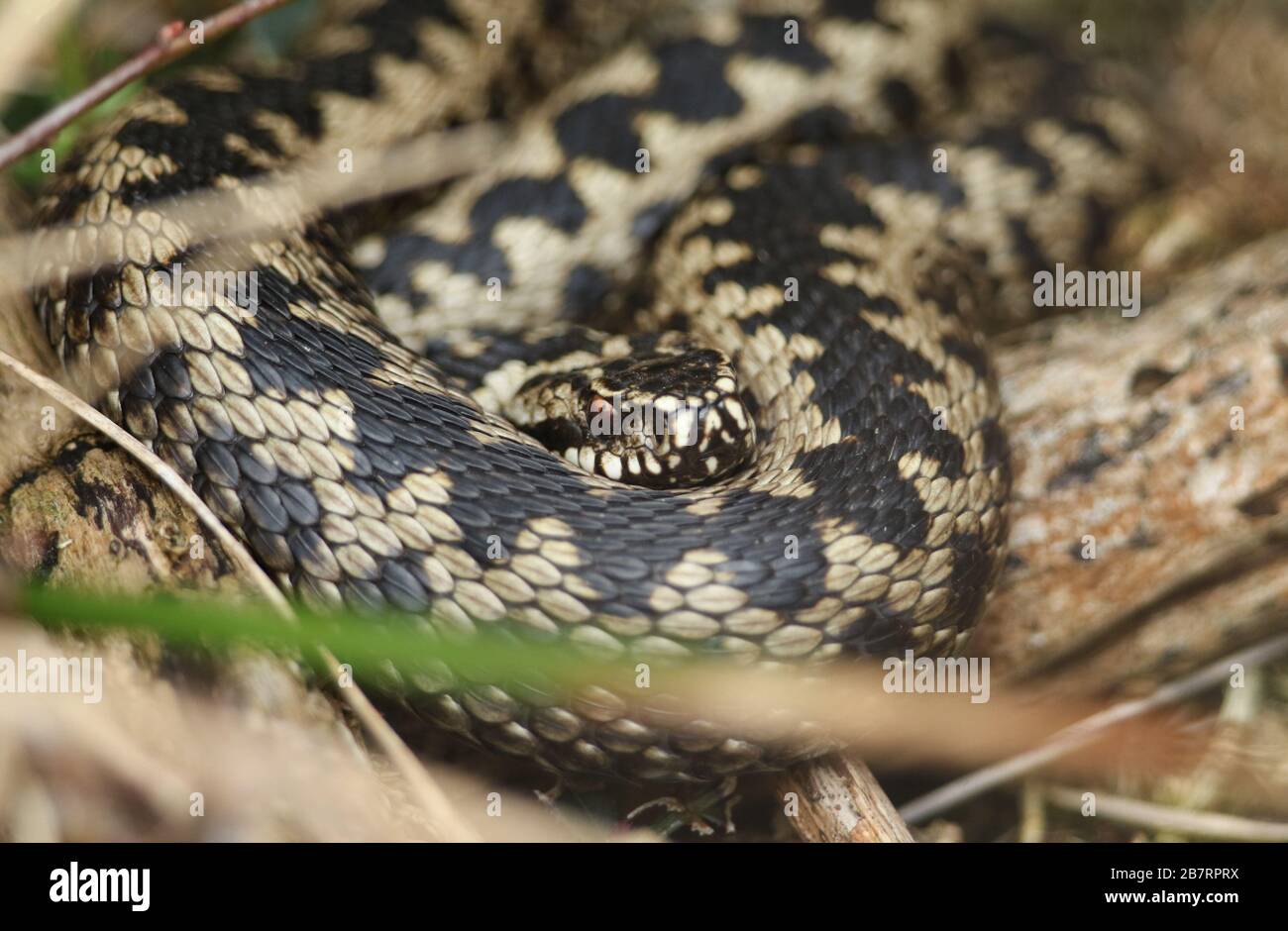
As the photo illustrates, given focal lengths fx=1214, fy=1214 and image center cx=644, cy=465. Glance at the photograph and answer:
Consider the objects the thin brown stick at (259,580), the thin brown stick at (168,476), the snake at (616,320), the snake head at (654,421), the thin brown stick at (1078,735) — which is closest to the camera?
the thin brown stick at (259,580)

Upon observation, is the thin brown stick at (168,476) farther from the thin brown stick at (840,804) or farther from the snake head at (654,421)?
the thin brown stick at (840,804)

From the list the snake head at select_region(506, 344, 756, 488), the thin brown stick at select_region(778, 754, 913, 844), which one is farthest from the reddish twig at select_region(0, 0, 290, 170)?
the thin brown stick at select_region(778, 754, 913, 844)

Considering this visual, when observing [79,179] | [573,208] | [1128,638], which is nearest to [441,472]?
[79,179]

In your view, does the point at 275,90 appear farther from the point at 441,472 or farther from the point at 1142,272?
the point at 1142,272

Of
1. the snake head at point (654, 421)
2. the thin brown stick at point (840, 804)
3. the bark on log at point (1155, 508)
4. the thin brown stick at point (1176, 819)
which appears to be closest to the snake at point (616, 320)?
the snake head at point (654, 421)

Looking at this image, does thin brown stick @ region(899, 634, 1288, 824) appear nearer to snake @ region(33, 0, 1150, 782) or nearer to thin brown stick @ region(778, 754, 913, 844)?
thin brown stick @ region(778, 754, 913, 844)

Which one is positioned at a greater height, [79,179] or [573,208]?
[573,208]

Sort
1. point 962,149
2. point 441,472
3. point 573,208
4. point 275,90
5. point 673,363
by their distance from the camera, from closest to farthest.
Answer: point 441,472, point 673,363, point 275,90, point 573,208, point 962,149

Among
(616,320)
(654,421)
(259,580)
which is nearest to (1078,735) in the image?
(654,421)
